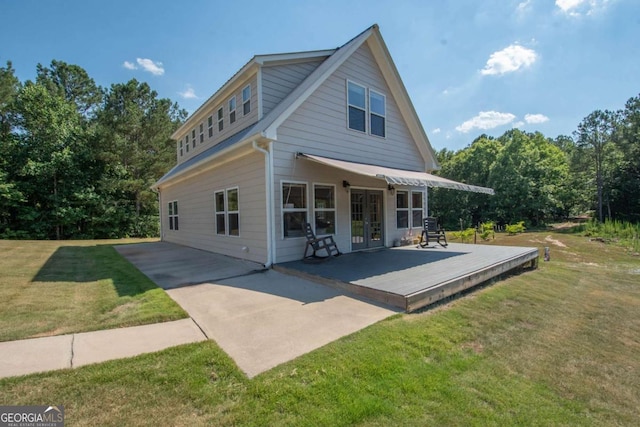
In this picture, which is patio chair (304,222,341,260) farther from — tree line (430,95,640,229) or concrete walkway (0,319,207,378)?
tree line (430,95,640,229)

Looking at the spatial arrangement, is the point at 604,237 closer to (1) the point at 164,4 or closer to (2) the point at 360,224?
(2) the point at 360,224

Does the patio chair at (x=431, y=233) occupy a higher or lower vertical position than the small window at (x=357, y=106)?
lower

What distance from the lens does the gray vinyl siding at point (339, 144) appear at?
7.84 m

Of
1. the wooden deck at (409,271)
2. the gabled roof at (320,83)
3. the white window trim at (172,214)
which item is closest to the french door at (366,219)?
the wooden deck at (409,271)

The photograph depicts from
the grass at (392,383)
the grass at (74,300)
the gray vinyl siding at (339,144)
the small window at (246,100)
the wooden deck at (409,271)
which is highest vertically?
the small window at (246,100)

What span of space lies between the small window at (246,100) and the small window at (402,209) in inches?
242

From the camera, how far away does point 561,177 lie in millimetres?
28766

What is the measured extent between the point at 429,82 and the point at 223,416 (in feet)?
45.8

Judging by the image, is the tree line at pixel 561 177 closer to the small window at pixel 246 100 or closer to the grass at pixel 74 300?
the small window at pixel 246 100

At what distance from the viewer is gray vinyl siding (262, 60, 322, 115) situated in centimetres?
889

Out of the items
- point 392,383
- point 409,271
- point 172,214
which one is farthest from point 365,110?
point 172,214

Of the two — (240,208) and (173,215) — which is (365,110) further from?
(173,215)

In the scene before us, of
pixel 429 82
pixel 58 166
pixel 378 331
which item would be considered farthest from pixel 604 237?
pixel 58 166

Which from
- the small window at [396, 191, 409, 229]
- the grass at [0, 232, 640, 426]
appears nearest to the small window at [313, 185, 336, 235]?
the small window at [396, 191, 409, 229]
